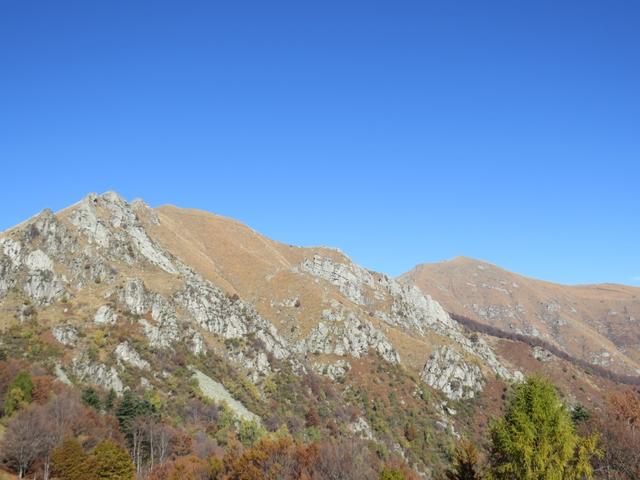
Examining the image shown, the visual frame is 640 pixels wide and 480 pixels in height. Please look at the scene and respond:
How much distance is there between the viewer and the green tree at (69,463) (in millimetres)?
59219

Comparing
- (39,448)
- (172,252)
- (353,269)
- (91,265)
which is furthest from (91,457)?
(353,269)

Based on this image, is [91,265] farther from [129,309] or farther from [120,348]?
[120,348]

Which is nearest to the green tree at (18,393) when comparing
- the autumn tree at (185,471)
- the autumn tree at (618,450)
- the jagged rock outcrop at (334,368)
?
the autumn tree at (185,471)

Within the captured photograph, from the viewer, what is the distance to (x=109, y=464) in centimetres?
5962

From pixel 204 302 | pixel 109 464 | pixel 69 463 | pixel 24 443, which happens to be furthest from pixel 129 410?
pixel 204 302

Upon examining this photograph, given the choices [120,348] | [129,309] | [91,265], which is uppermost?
[91,265]

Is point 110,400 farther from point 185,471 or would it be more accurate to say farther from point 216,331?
point 216,331

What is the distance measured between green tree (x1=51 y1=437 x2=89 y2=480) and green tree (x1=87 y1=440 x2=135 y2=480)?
1019mm

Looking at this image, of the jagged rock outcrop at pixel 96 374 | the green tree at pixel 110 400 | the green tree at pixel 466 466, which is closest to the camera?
the green tree at pixel 466 466

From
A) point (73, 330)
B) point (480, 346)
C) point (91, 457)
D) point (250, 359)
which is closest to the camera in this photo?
point (91, 457)

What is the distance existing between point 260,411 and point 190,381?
56.7ft

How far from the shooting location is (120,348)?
3883 inches

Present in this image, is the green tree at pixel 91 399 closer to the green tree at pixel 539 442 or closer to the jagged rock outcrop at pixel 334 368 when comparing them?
the green tree at pixel 539 442

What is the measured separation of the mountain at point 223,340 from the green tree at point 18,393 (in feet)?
29.7
